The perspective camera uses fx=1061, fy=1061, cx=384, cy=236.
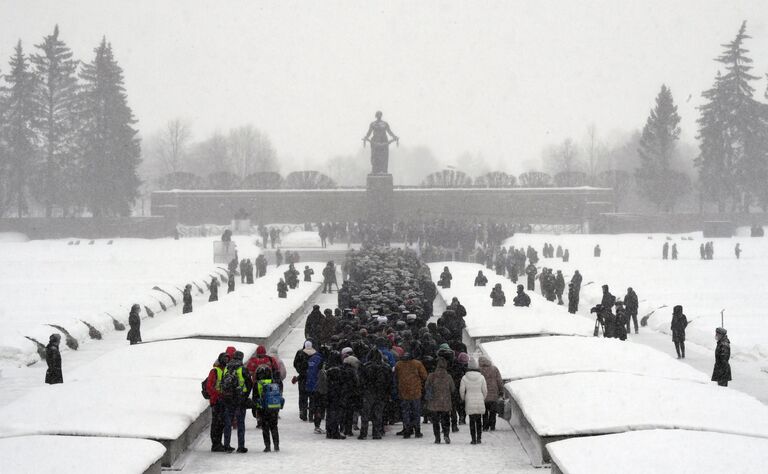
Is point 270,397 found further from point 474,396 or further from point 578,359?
point 578,359

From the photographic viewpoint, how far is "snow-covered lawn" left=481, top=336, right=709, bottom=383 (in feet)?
49.0

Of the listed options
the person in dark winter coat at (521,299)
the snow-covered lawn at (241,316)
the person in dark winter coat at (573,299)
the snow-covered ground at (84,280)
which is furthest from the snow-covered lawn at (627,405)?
the person in dark winter coat at (573,299)

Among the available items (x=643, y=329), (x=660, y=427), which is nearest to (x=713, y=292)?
(x=643, y=329)

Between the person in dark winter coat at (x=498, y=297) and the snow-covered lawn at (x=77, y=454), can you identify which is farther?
the person in dark winter coat at (x=498, y=297)

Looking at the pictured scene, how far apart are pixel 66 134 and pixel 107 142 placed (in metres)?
3.62

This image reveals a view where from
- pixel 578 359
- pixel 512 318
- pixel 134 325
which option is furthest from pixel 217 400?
Answer: pixel 512 318

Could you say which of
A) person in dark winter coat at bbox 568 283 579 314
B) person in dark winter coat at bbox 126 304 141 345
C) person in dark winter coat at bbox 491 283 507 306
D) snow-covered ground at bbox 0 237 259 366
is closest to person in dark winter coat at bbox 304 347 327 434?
person in dark winter coat at bbox 126 304 141 345

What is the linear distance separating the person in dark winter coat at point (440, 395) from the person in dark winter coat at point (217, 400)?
7.60 feet

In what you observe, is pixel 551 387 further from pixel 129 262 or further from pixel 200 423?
pixel 129 262

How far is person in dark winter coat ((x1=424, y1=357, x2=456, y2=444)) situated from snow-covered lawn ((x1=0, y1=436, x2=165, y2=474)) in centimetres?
325

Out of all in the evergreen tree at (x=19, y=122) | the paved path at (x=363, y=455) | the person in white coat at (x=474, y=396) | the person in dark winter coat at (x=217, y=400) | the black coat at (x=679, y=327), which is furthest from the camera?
the evergreen tree at (x=19, y=122)

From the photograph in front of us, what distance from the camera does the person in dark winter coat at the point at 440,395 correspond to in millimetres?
12219

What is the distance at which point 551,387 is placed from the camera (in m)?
13.7

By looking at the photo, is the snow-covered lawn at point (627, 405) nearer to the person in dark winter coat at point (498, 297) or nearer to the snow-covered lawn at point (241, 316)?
the snow-covered lawn at point (241, 316)
